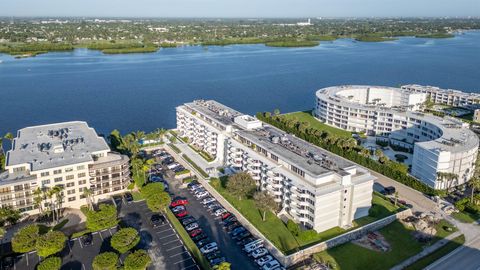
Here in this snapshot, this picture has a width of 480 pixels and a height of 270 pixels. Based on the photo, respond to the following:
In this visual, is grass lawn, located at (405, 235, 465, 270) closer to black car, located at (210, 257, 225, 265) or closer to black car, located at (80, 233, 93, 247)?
black car, located at (210, 257, 225, 265)

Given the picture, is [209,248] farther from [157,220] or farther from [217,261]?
[157,220]

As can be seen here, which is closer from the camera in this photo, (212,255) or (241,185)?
(212,255)

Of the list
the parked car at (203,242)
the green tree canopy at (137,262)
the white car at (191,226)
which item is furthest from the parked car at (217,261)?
the white car at (191,226)

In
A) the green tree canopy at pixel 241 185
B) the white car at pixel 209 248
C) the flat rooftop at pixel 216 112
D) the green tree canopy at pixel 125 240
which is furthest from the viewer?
the flat rooftop at pixel 216 112

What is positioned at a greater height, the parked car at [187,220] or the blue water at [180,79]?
the blue water at [180,79]

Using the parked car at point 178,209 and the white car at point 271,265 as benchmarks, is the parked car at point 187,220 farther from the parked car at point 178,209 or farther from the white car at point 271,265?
the white car at point 271,265

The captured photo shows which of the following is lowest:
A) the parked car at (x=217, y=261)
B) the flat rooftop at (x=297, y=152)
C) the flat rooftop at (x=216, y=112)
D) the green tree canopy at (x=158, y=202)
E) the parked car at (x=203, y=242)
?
the parked car at (x=217, y=261)

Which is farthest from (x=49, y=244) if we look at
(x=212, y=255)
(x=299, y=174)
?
(x=299, y=174)
